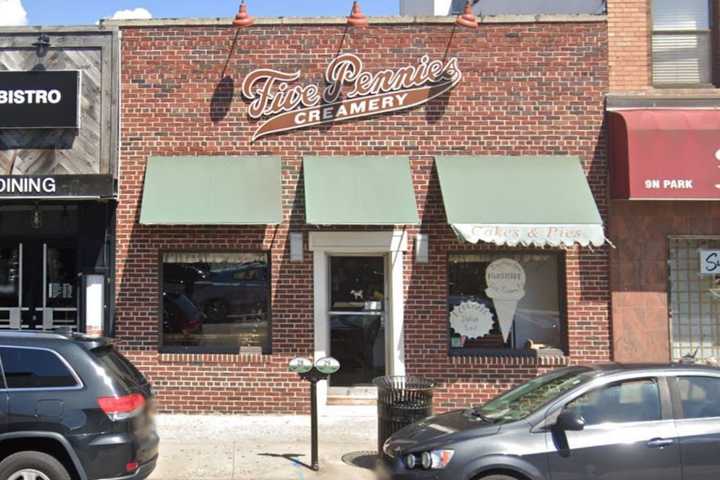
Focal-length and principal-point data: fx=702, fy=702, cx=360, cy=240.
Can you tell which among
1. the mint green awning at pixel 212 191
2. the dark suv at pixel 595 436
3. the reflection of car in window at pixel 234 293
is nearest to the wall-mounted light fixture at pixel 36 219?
the mint green awning at pixel 212 191

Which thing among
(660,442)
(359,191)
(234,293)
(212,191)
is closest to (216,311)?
(234,293)

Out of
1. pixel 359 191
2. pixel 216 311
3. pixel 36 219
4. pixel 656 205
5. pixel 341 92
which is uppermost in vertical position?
pixel 341 92

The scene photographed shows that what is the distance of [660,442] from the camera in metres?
5.56

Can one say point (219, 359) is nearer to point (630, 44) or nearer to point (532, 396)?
point (532, 396)

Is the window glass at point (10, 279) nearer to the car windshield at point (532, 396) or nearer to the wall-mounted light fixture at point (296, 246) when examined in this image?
the wall-mounted light fixture at point (296, 246)

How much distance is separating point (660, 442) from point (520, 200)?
494cm

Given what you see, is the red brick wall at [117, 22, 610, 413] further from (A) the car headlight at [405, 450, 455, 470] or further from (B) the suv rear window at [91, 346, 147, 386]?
(A) the car headlight at [405, 450, 455, 470]

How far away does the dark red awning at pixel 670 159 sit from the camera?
10039 millimetres

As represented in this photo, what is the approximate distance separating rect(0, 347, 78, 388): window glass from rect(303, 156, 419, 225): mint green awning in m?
4.49

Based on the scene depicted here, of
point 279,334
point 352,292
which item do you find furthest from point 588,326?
point 279,334

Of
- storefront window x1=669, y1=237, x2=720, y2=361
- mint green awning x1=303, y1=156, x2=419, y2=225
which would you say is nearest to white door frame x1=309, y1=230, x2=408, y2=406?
mint green awning x1=303, y1=156, x2=419, y2=225

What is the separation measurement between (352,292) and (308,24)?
4.16 m

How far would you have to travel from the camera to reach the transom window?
36.4 ft

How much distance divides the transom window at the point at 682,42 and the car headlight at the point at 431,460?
792 cm
